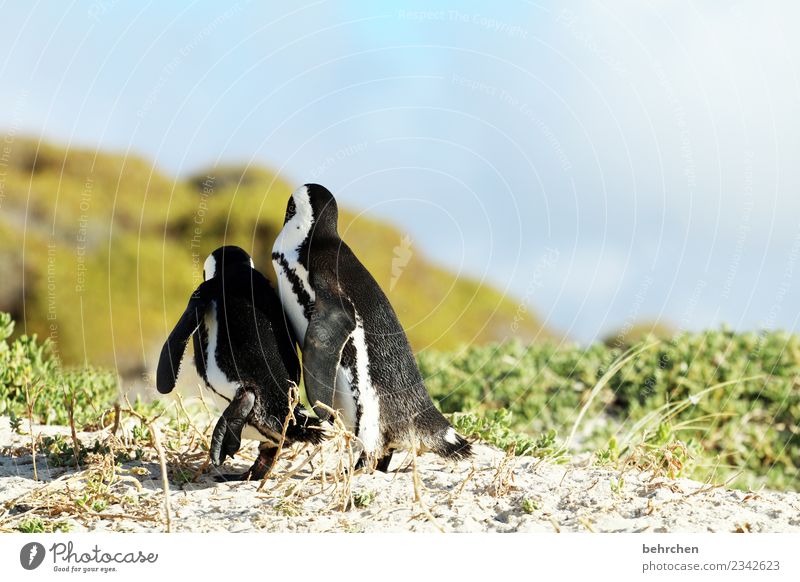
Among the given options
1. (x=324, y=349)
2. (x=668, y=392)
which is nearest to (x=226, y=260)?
(x=324, y=349)

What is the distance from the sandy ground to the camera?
2990mm

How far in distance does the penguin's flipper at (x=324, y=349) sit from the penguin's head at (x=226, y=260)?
0.46 metres

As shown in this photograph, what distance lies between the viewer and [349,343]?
3.59m

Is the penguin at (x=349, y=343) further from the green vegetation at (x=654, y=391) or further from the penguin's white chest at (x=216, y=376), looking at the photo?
the green vegetation at (x=654, y=391)

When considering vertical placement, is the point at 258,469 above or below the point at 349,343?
below

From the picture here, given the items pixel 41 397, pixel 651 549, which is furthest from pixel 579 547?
pixel 41 397

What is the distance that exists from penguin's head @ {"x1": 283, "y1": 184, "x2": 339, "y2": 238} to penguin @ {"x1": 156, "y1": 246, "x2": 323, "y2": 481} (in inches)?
11.8

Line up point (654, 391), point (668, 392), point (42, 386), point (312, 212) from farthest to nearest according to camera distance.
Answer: point (668, 392) < point (654, 391) < point (42, 386) < point (312, 212)

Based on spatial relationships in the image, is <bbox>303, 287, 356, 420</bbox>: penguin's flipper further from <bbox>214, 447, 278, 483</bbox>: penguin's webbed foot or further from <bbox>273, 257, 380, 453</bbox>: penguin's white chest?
<bbox>214, 447, 278, 483</bbox>: penguin's webbed foot

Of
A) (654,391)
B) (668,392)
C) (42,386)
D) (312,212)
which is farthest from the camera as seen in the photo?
(668,392)

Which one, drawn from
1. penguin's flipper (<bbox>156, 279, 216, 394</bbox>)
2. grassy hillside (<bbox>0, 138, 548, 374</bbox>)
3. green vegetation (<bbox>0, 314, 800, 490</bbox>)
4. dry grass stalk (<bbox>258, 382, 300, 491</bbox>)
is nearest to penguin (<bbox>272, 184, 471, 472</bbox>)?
dry grass stalk (<bbox>258, 382, 300, 491</bbox>)

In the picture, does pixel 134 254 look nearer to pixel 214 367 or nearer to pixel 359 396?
pixel 214 367

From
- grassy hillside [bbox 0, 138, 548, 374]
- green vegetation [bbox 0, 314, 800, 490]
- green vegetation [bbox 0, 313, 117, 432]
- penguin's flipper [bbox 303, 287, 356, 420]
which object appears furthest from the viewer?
grassy hillside [bbox 0, 138, 548, 374]

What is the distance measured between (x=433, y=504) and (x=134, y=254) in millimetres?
10523
